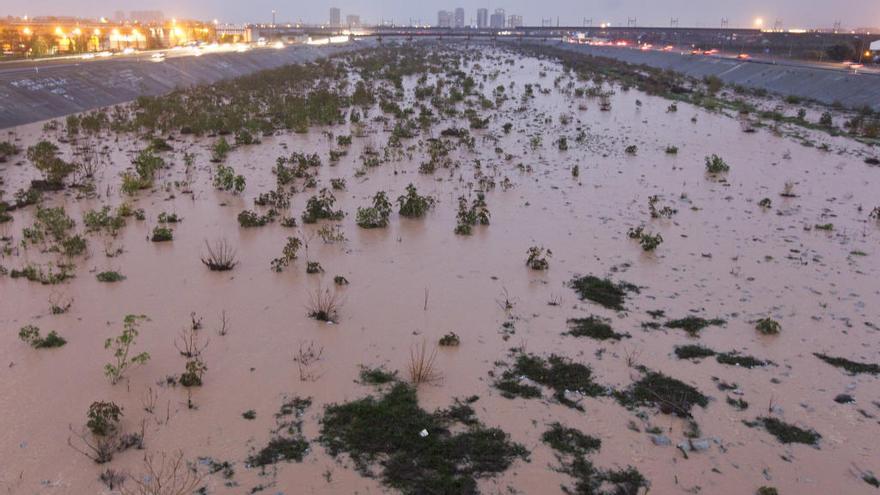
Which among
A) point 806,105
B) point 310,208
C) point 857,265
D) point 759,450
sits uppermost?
point 806,105

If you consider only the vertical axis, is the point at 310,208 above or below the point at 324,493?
above

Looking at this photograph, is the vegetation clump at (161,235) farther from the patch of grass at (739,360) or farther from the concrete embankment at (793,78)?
the concrete embankment at (793,78)

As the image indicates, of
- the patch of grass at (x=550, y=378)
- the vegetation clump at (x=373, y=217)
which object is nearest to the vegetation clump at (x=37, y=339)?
the patch of grass at (x=550, y=378)

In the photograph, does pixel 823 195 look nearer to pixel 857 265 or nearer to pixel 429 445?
pixel 857 265

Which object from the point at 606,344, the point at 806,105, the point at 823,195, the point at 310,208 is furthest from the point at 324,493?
the point at 806,105

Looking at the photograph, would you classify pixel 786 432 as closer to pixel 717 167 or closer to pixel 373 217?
pixel 373 217
